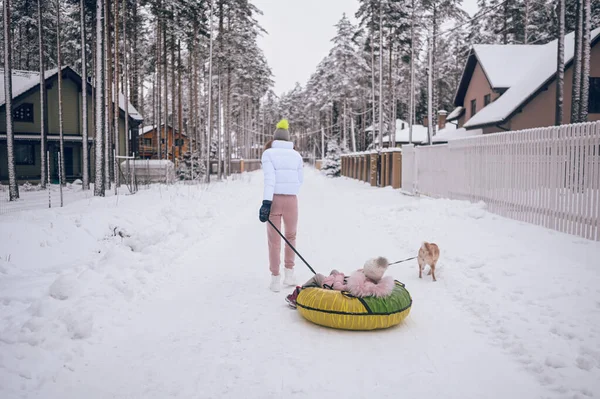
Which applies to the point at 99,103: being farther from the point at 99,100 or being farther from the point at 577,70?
the point at 577,70

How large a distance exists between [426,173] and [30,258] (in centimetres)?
1475

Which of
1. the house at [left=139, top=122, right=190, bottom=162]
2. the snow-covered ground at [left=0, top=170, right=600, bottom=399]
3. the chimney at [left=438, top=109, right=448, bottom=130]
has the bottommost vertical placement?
the snow-covered ground at [left=0, top=170, right=600, bottom=399]

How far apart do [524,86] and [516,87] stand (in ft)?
4.34

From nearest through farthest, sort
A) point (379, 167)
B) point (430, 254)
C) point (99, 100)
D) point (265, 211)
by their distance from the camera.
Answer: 1. point (265, 211)
2. point (430, 254)
3. point (99, 100)
4. point (379, 167)

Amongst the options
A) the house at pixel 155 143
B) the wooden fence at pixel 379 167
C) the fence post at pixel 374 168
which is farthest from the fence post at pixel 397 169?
the house at pixel 155 143

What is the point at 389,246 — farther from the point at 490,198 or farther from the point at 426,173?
the point at 426,173

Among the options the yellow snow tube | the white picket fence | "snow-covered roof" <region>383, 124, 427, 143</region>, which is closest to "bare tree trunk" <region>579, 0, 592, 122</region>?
the white picket fence

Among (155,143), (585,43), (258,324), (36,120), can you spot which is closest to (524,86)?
(585,43)

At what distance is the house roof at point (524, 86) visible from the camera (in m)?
22.7

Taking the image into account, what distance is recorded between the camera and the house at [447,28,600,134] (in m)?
23.4

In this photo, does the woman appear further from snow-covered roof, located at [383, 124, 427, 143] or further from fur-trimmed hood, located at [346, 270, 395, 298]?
snow-covered roof, located at [383, 124, 427, 143]

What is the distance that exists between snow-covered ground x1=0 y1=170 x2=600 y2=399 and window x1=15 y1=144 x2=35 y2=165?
27392 mm

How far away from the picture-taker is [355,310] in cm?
422

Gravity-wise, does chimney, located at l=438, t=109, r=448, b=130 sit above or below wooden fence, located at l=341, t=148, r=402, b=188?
above
